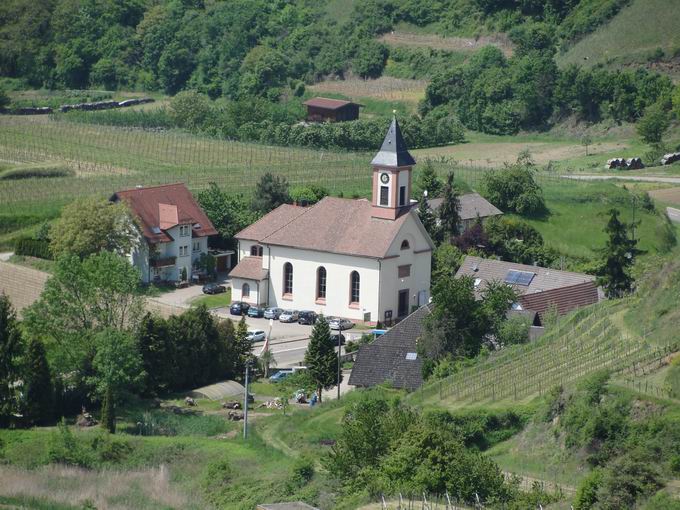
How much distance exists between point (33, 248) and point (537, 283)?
23421mm

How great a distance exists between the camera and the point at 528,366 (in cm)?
5469

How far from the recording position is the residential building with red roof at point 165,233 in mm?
73688

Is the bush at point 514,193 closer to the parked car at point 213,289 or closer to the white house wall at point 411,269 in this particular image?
the white house wall at point 411,269

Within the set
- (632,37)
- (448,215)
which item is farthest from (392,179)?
(632,37)

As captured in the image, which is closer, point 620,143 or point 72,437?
point 72,437

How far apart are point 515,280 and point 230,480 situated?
22.9 metres

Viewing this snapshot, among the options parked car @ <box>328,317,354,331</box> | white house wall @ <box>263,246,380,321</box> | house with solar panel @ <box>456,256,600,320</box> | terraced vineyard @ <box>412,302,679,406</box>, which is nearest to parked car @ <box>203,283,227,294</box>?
white house wall @ <box>263,246,380,321</box>

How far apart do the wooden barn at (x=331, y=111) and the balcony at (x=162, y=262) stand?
43.0 metres

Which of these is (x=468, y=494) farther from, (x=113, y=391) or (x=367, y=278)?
(x=367, y=278)

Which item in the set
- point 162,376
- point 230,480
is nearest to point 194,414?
point 162,376

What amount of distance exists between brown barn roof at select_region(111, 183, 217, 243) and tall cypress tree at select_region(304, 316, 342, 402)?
1612cm

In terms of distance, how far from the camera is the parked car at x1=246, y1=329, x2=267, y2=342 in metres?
65.8

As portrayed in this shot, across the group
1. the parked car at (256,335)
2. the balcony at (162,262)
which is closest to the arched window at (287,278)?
the parked car at (256,335)

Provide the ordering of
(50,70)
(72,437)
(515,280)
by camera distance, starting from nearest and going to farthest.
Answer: (72,437) < (515,280) < (50,70)
